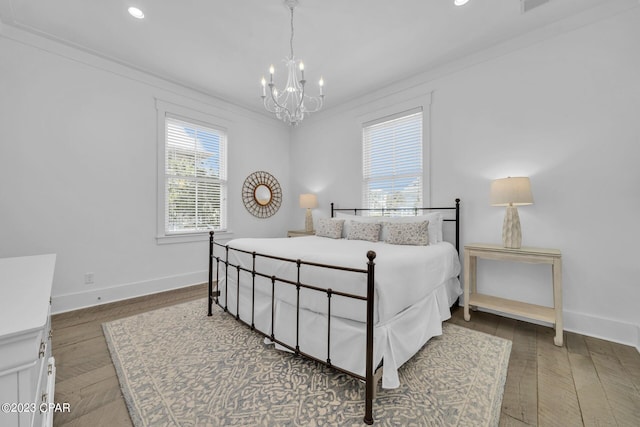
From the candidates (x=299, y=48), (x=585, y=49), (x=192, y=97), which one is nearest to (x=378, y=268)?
Result: (x=299, y=48)

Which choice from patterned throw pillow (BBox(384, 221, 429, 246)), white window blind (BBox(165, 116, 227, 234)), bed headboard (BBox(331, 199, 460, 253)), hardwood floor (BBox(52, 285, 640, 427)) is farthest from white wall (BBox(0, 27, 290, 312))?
patterned throw pillow (BBox(384, 221, 429, 246))

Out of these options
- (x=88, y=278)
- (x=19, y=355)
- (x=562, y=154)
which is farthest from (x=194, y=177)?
(x=562, y=154)

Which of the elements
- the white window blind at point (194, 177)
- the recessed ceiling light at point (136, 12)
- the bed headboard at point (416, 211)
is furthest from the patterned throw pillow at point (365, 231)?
the recessed ceiling light at point (136, 12)

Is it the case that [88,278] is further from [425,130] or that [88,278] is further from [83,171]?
[425,130]

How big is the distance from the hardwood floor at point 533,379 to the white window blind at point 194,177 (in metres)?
1.67

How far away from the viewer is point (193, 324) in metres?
2.56

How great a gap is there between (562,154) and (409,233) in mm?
1654

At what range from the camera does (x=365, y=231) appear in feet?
10.6

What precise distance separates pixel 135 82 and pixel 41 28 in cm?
87

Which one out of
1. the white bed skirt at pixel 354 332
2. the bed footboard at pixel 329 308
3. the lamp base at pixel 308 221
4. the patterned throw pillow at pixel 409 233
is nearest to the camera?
the bed footboard at pixel 329 308

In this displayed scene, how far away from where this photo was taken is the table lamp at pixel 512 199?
8.05ft

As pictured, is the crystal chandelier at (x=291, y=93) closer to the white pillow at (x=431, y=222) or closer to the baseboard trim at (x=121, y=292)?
the white pillow at (x=431, y=222)

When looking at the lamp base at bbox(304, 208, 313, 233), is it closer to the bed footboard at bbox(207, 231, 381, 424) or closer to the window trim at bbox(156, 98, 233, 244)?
the window trim at bbox(156, 98, 233, 244)

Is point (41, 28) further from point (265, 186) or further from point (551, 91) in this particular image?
point (551, 91)
